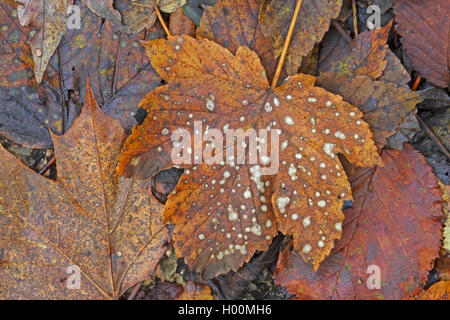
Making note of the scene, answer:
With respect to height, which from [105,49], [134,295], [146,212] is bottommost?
[134,295]

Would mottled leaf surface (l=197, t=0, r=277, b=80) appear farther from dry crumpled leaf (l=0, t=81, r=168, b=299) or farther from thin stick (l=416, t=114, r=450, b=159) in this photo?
thin stick (l=416, t=114, r=450, b=159)

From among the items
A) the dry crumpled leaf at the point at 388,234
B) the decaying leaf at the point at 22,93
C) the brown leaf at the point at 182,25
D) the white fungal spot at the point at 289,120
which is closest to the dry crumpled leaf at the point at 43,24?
the decaying leaf at the point at 22,93

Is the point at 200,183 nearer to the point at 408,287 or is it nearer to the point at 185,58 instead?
the point at 185,58

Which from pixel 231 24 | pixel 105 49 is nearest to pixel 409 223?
pixel 231 24

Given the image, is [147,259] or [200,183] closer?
[200,183]

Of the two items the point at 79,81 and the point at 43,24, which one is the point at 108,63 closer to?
the point at 79,81

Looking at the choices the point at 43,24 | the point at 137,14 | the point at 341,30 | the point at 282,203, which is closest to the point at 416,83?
the point at 341,30
